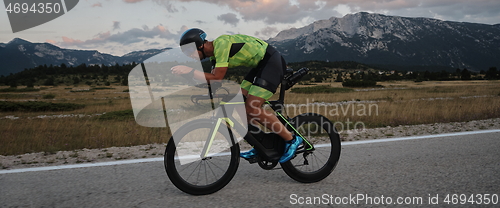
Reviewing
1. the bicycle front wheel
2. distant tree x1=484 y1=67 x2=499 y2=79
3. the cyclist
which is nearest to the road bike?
the bicycle front wheel

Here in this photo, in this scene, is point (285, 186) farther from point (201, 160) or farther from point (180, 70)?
point (180, 70)

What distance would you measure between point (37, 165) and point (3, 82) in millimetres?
92662

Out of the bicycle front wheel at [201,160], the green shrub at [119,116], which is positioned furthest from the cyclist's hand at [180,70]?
the green shrub at [119,116]

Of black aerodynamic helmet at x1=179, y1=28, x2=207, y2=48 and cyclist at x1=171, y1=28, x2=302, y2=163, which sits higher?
black aerodynamic helmet at x1=179, y1=28, x2=207, y2=48

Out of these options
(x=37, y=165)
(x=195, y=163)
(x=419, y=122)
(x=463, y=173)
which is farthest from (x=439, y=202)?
(x=419, y=122)

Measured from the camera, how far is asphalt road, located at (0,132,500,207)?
3297 millimetres

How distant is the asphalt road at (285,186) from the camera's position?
10.8 feet

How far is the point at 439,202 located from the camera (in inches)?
127

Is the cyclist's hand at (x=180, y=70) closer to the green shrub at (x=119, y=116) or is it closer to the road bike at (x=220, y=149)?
the road bike at (x=220, y=149)

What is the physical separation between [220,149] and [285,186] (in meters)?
0.87

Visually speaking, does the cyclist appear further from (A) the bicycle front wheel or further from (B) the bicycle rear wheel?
(A) the bicycle front wheel

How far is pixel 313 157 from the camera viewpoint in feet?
13.7

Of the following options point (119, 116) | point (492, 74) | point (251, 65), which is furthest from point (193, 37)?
point (492, 74)

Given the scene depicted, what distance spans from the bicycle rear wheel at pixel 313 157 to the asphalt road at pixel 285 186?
12 cm
